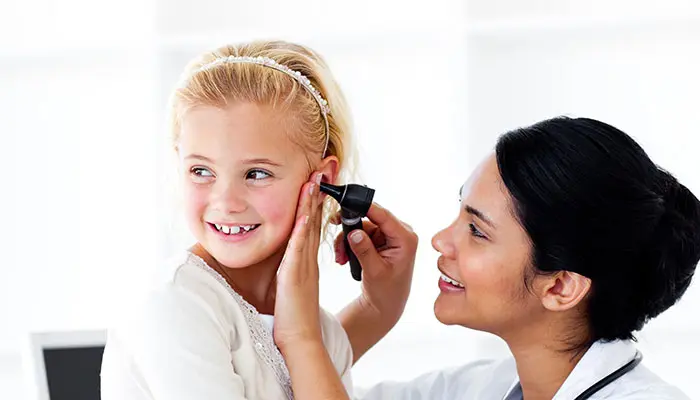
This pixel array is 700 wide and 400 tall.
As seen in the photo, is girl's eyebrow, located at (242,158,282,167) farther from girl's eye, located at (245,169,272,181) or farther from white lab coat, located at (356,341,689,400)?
white lab coat, located at (356,341,689,400)

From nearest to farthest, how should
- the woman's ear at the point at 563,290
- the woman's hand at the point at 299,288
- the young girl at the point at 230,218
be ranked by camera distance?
the young girl at the point at 230,218 → the woman's hand at the point at 299,288 → the woman's ear at the point at 563,290

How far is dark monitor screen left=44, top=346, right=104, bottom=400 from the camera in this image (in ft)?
6.21

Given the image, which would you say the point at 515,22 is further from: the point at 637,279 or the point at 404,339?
the point at 637,279

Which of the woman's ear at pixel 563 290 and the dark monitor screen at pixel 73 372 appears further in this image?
the dark monitor screen at pixel 73 372

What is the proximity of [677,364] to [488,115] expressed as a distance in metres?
1.08

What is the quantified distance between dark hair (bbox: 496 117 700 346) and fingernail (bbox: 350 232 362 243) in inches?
12.0

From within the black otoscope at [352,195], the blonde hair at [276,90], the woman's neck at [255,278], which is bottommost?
the woman's neck at [255,278]

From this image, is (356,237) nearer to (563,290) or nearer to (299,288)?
(299,288)

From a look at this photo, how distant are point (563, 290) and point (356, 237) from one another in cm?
41

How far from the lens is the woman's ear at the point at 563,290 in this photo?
5.66 ft

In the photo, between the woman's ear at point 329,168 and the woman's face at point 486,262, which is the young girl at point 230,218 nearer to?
the woman's ear at point 329,168

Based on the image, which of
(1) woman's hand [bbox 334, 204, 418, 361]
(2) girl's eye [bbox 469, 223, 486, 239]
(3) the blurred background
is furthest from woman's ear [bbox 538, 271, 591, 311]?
(3) the blurred background

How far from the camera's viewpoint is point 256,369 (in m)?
1.62

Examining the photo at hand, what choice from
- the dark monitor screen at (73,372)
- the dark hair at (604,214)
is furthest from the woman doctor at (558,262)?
the dark monitor screen at (73,372)
